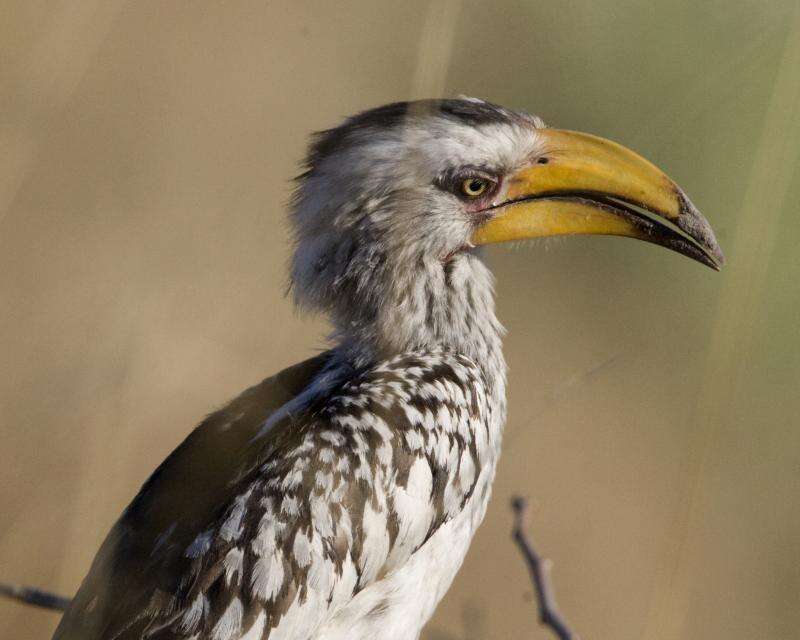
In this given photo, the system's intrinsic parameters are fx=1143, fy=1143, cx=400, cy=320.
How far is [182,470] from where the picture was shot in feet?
10.8

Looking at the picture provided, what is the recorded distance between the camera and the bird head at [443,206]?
11.2 feet

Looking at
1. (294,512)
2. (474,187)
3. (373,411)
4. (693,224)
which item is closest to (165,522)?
(294,512)

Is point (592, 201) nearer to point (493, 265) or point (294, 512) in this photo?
point (294, 512)

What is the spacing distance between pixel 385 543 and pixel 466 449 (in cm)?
38

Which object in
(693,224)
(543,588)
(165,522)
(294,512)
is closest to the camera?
(543,588)

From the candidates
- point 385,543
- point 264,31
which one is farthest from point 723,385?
point 264,31

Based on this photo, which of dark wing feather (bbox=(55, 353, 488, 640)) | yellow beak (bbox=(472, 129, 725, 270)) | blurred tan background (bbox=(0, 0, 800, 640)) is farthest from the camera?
blurred tan background (bbox=(0, 0, 800, 640))

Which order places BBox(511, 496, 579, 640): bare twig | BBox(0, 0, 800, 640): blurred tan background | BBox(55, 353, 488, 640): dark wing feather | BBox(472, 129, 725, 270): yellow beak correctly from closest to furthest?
1. BBox(511, 496, 579, 640): bare twig
2. BBox(55, 353, 488, 640): dark wing feather
3. BBox(472, 129, 725, 270): yellow beak
4. BBox(0, 0, 800, 640): blurred tan background

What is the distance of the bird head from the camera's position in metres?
3.42

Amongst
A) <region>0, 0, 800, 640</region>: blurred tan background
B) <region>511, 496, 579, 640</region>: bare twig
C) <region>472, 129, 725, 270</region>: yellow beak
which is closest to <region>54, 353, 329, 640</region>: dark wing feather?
<region>0, 0, 800, 640</region>: blurred tan background

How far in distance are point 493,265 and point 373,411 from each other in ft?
11.7

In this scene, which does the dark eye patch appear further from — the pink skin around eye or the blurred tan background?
the blurred tan background

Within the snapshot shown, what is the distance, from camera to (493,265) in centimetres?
659

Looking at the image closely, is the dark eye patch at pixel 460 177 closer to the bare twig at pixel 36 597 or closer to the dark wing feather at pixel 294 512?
the dark wing feather at pixel 294 512
